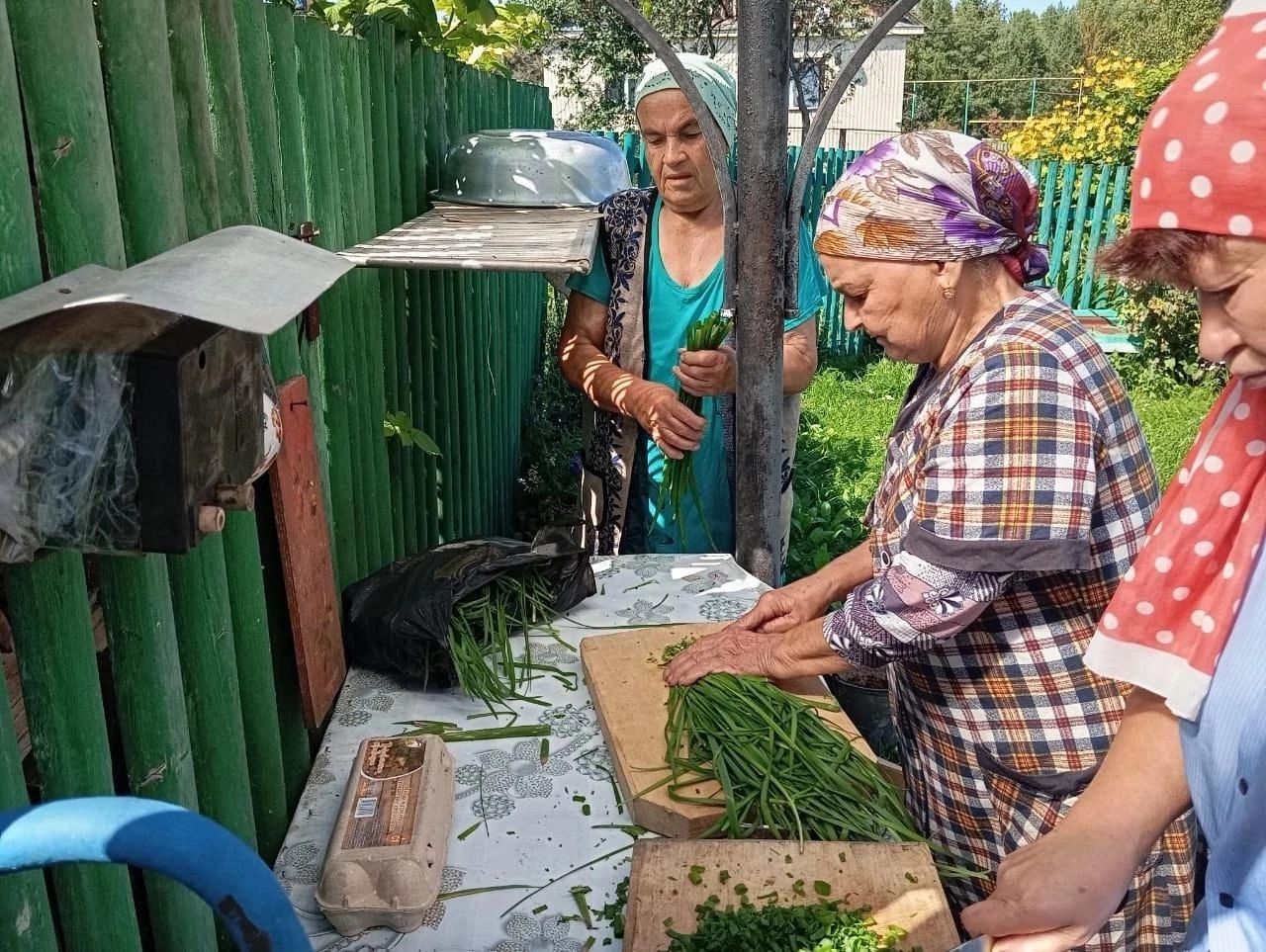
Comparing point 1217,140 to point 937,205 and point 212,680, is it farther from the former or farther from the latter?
point 212,680

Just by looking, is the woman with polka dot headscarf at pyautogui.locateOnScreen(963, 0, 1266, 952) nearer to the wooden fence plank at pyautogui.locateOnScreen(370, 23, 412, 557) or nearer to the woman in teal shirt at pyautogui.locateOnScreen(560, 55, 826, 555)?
the woman in teal shirt at pyautogui.locateOnScreen(560, 55, 826, 555)

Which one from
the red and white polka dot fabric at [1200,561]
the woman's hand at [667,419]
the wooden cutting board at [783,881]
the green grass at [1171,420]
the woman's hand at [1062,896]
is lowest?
the green grass at [1171,420]

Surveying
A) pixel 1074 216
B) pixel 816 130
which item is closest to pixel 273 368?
pixel 816 130

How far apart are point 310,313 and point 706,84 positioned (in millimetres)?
1618

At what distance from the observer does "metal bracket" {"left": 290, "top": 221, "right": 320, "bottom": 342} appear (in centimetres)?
239

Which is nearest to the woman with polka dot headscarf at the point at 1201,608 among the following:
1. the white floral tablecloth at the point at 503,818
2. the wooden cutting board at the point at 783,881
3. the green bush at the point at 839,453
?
the wooden cutting board at the point at 783,881

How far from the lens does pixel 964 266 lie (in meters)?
1.92

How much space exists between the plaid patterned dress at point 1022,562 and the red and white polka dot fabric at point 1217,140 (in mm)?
584

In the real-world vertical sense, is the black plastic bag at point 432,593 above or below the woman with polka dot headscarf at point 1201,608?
below

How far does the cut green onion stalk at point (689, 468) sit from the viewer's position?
128 inches

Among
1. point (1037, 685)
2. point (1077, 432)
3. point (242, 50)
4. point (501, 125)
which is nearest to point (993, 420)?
point (1077, 432)

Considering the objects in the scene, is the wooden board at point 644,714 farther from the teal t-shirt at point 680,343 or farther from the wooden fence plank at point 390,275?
the wooden fence plank at point 390,275

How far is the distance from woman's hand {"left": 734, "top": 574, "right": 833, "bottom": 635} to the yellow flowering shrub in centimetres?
979

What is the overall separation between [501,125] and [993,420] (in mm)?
5188
